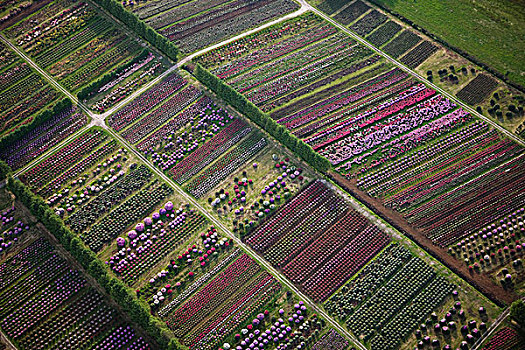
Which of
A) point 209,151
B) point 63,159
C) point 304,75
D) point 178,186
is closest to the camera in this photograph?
point 178,186

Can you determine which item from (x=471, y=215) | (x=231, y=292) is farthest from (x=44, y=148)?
(x=471, y=215)

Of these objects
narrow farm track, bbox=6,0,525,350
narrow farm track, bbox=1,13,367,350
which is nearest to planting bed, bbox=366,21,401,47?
narrow farm track, bbox=6,0,525,350

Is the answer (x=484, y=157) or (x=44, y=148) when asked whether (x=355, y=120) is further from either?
(x=44, y=148)

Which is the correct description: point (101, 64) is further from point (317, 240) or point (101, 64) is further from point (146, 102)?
point (317, 240)

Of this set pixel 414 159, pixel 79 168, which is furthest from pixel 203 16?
pixel 414 159

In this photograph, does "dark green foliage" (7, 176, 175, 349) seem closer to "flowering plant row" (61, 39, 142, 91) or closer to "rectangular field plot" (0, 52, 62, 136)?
"rectangular field plot" (0, 52, 62, 136)

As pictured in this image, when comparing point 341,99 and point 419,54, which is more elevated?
point 419,54

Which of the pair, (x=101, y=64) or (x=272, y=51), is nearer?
(x=101, y=64)
